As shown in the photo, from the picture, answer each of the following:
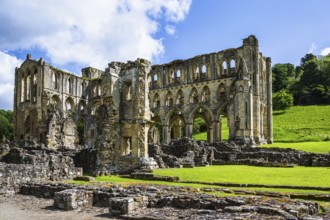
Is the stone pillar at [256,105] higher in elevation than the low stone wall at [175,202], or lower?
higher

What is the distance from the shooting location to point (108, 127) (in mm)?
23406

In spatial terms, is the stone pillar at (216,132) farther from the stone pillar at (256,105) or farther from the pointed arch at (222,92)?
the stone pillar at (256,105)

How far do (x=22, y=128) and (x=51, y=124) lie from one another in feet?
72.8

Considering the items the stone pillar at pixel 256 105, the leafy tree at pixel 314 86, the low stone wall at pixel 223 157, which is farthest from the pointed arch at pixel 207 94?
the leafy tree at pixel 314 86

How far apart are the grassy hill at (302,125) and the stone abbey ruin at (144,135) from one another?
16.1ft

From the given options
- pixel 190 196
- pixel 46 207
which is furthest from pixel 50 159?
pixel 190 196

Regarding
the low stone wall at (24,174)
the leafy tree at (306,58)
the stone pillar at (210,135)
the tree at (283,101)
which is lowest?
the low stone wall at (24,174)

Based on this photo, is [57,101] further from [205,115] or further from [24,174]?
[24,174]

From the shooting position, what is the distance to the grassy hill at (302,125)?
50744 millimetres

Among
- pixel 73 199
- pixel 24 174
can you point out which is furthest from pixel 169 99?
pixel 73 199

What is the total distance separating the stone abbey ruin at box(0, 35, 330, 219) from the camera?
10367 millimetres

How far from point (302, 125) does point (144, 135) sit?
4335 centimetres

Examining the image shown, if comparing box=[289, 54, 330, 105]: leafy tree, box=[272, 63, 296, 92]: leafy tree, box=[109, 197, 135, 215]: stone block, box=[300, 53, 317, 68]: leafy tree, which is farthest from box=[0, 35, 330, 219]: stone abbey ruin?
box=[300, 53, 317, 68]: leafy tree

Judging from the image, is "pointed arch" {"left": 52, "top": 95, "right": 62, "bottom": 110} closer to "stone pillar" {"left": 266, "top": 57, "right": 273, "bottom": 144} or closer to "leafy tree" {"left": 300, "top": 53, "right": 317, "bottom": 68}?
"stone pillar" {"left": 266, "top": 57, "right": 273, "bottom": 144}
